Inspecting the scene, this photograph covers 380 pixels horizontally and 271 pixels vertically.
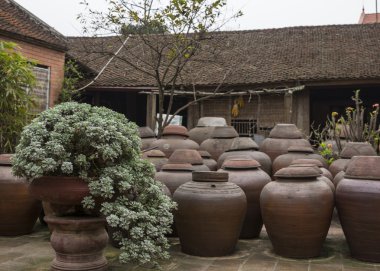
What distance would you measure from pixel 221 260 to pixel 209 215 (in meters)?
0.48

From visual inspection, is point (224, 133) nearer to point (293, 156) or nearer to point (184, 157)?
point (293, 156)

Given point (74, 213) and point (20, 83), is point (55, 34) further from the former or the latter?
point (74, 213)

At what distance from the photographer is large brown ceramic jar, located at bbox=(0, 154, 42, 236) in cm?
530

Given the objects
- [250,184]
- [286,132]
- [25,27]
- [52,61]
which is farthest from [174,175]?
[52,61]

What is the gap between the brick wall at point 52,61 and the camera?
12.1 metres

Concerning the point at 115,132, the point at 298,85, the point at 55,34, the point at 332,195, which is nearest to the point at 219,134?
the point at 332,195

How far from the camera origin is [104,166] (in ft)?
12.9

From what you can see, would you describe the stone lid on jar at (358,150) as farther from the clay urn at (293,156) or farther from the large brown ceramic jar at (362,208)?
the large brown ceramic jar at (362,208)

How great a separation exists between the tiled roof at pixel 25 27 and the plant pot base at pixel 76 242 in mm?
8425

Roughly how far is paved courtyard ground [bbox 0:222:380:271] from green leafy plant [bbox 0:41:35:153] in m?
2.61

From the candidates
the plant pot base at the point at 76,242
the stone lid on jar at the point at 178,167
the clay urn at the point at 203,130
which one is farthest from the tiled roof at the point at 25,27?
the plant pot base at the point at 76,242

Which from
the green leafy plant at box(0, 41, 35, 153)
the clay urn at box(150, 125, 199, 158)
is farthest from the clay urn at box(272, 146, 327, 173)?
the green leafy plant at box(0, 41, 35, 153)

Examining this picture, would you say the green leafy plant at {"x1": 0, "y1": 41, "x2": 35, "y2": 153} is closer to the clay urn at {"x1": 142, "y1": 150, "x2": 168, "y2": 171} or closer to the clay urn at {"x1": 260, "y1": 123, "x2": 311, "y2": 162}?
the clay urn at {"x1": 142, "y1": 150, "x2": 168, "y2": 171}

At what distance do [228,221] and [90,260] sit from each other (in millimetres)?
1473
